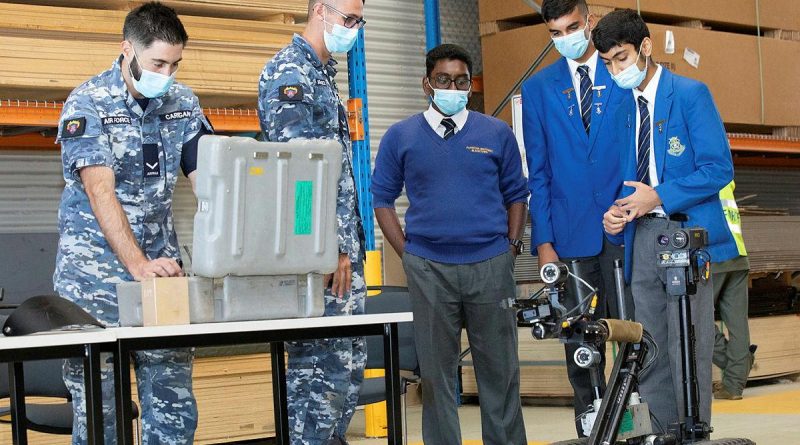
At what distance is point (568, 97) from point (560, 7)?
406mm

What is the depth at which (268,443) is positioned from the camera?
657cm

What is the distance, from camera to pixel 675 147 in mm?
4836

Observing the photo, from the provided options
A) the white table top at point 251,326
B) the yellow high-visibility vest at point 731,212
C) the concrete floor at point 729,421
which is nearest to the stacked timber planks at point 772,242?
the concrete floor at point 729,421

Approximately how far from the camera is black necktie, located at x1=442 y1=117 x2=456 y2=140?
5.16 meters

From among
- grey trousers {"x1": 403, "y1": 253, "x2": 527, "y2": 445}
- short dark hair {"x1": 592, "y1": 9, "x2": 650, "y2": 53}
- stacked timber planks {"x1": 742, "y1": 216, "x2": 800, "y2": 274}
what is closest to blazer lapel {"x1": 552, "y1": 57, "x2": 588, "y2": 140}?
short dark hair {"x1": 592, "y1": 9, "x2": 650, "y2": 53}

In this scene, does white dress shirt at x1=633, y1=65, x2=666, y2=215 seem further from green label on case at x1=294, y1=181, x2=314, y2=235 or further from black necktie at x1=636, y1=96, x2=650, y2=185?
green label on case at x1=294, y1=181, x2=314, y2=235

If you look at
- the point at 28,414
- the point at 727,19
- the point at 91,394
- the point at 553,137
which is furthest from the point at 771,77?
the point at 91,394

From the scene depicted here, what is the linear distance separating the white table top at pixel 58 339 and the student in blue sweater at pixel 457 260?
1874mm

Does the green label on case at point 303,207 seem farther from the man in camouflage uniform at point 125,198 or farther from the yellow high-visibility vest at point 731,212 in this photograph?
the yellow high-visibility vest at point 731,212

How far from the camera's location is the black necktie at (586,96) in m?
5.11

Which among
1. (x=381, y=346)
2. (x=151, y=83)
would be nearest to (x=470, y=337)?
(x=381, y=346)

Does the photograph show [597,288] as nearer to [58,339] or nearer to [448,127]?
[448,127]

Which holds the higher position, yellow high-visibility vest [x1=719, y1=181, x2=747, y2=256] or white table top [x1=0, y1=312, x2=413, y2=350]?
yellow high-visibility vest [x1=719, y1=181, x2=747, y2=256]

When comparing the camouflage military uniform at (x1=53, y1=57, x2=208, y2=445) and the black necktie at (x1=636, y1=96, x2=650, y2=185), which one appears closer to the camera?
the camouflage military uniform at (x1=53, y1=57, x2=208, y2=445)
